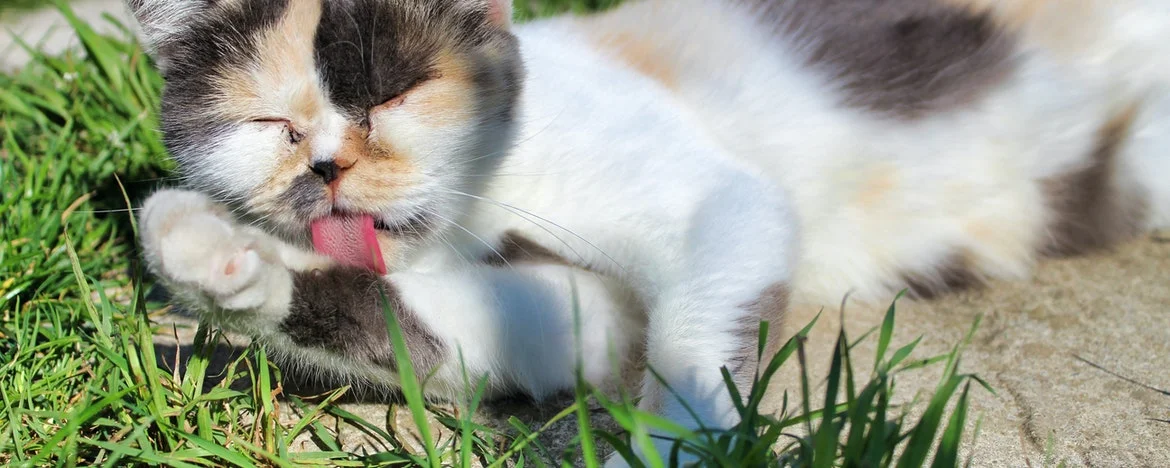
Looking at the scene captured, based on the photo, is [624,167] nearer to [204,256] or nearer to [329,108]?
[329,108]

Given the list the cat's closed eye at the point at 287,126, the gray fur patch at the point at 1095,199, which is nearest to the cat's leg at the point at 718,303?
the cat's closed eye at the point at 287,126

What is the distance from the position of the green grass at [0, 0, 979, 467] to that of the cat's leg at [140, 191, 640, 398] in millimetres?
54

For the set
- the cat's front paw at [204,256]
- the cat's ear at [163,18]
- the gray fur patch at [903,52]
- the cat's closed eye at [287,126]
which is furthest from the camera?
the gray fur patch at [903,52]

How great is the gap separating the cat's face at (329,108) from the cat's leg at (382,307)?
0.09 m

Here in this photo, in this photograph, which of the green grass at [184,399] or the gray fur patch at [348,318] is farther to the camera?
the gray fur patch at [348,318]

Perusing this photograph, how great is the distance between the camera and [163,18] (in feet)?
4.59

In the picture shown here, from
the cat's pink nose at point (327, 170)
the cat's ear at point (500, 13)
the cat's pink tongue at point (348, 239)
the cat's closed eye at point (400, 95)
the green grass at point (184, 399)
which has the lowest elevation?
the green grass at point (184, 399)

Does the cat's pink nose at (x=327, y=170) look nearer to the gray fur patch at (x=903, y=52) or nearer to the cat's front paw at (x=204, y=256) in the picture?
the cat's front paw at (x=204, y=256)

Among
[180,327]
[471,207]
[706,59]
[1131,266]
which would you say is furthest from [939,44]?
[180,327]

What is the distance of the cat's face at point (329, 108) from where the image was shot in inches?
48.3

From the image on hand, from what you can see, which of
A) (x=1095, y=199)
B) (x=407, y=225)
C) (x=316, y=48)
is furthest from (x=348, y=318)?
(x=1095, y=199)

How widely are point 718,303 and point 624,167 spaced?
287 millimetres

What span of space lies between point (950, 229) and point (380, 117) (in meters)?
1.21

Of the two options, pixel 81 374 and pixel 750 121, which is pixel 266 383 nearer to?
pixel 81 374
